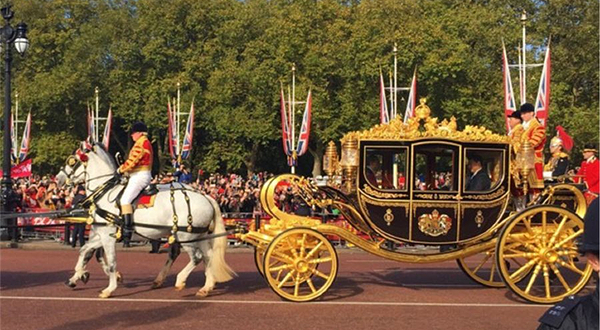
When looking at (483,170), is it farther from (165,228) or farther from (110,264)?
(110,264)

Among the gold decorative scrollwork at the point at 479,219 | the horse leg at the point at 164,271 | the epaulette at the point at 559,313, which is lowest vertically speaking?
the horse leg at the point at 164,271

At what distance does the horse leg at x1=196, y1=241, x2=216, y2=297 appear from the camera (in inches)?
423

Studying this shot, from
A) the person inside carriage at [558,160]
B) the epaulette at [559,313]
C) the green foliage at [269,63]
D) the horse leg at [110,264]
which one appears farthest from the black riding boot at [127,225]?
the green foliage at [269,63]

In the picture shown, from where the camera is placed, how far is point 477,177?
10906 millimetres

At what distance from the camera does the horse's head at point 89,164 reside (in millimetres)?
11508

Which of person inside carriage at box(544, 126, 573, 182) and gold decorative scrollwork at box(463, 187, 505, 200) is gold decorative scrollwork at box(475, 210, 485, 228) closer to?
gold decorative scrollwork at box(463, 187, 505, 200)

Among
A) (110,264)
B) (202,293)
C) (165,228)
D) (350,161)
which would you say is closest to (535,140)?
(350,161)

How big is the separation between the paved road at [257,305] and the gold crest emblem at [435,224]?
0.91m

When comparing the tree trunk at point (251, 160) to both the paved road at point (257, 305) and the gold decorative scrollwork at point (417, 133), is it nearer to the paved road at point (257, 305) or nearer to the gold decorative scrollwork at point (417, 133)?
the paved road at point (257, 305)

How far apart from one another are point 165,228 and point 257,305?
6.36 feet

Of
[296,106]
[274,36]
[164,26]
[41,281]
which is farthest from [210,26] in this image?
[41,281]

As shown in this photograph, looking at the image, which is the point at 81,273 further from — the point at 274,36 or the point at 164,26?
the point at 164,26

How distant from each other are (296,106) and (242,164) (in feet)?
37.2

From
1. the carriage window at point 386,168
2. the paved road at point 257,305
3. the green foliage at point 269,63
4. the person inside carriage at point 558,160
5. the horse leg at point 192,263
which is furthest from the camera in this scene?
the green foliage at point 269,63
